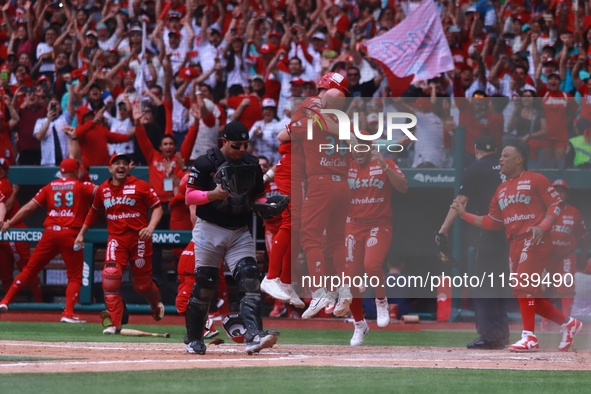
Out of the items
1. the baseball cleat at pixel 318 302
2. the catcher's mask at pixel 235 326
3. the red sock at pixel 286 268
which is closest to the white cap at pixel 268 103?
the red sock at pixel 286 268

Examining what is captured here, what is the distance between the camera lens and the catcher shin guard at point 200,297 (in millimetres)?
7527

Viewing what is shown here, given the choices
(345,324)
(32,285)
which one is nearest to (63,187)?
(32,285)

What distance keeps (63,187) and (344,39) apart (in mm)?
5951

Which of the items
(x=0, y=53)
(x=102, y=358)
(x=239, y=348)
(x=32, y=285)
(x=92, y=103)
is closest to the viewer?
(x=102, y=358)

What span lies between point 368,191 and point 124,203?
9.95ft

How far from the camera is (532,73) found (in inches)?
552

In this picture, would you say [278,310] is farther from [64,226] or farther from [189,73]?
[189,73]

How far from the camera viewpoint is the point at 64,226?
12.2 metres

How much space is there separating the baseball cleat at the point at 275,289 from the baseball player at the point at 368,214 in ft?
3.73

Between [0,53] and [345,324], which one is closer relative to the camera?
[345,324]

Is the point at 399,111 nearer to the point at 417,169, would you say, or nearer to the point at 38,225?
the point at 417,169

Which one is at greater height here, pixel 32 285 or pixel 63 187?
pixel 63 187

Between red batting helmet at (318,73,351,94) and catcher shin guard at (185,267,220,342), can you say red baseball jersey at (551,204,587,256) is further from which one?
catcher shin guard at (185,267,220,342)

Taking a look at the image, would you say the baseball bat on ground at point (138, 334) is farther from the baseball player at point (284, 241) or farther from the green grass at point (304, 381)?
the green grass at point (304, 381)
